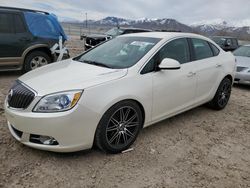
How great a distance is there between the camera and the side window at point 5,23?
6715 mm

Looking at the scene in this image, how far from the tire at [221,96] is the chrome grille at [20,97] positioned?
3.64 metres

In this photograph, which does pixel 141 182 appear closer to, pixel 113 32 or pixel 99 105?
pixel 99 105

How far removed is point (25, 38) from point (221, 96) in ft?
17.1

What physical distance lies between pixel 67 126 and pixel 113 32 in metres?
12.0

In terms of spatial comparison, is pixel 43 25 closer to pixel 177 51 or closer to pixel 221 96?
pixel 177 51

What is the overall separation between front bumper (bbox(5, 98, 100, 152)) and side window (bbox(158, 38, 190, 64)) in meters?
1.56

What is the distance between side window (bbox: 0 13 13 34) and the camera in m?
6.71

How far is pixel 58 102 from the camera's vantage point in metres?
2.89

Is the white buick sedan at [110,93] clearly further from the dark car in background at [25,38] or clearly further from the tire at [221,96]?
the dark car in background at [25,38]

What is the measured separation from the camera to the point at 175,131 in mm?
4207

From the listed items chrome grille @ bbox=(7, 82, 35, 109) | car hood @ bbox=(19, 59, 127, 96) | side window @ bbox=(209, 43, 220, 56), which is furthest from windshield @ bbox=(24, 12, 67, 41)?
side window @ bbox=(209, 43, 220, 56)

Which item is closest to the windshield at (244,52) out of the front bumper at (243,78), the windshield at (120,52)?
the front bumper at (243,78)

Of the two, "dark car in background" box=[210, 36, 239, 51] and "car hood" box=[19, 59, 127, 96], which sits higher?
"dark car in background" box=[210, 36, 239, 51]

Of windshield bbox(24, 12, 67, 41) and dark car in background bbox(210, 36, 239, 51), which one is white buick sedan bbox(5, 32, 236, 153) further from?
dark car in background bbox(210, 36, 239, 51)
